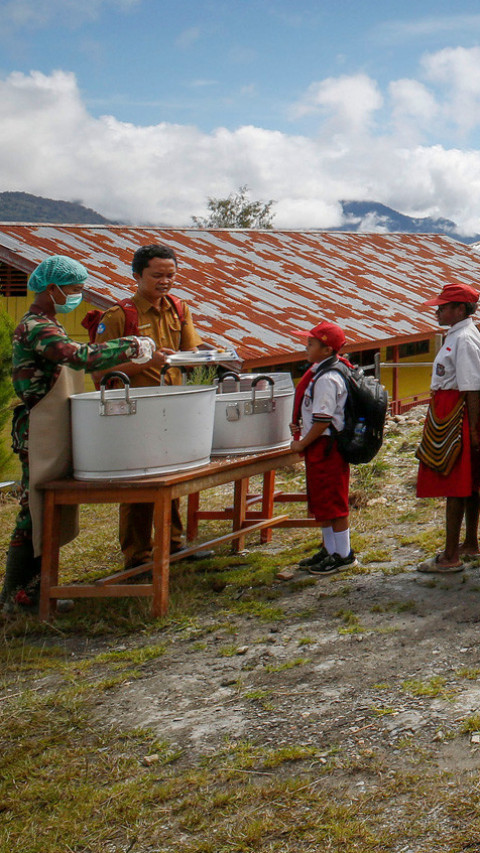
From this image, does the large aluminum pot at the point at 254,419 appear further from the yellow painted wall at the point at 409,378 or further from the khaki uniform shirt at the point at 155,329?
the yellow painted wall at the point at 409,378

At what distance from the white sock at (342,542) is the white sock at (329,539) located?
2cm

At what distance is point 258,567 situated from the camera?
5.49 m

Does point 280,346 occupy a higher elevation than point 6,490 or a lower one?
higher

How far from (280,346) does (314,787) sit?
10.9 meters

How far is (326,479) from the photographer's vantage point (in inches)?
195

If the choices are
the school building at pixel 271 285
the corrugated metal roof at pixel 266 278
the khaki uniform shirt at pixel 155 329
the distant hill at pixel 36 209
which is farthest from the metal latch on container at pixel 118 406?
the distant hill at pixel 36 209

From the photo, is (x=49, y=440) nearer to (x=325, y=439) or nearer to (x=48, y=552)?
(x=48, y=552)

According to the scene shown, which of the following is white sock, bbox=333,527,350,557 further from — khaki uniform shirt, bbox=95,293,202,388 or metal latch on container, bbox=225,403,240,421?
khaki uniform shirt, bbox=95,293,202,388

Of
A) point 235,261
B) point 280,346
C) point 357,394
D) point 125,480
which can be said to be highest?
point 235,261

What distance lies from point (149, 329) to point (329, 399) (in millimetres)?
1131

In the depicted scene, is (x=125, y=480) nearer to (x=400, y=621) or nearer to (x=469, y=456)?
(x=400, y=621)

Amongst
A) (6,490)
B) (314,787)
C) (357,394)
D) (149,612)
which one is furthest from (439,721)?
(6,490)

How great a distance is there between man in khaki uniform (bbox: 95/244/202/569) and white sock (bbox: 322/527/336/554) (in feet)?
3.17

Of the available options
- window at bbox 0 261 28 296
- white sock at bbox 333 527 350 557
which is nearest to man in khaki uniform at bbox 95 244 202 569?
white sock at bbox 333 527 350 557
